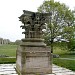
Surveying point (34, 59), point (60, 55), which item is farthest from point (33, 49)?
point (60, 55)

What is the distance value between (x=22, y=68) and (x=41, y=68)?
1.06 meters

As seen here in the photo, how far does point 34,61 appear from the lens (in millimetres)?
12836

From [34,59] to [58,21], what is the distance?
27536mm

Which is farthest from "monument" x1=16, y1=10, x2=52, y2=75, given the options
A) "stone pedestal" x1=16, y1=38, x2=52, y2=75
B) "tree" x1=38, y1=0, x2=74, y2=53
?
"tree" x1=38, y1=0, x2=74, y2=53

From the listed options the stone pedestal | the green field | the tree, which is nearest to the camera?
the stone pedestal

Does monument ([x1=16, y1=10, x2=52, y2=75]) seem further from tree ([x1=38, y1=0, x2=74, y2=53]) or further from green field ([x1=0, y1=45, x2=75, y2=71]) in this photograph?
tree ([x1=38, y1=0, x2=74, y2=53])

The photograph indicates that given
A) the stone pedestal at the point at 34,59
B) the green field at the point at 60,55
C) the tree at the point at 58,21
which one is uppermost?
the tree at the point at 58,21

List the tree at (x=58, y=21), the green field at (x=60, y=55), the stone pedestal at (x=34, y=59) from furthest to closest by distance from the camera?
1. the tree at (x=58, y=21)
2. the green field at (x=60, y=55)
3. the stone pedestal at (x=34, y=59)

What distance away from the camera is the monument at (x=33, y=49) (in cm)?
1269

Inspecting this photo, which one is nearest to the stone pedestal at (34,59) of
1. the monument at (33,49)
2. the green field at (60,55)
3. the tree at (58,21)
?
the monument at (33,49)

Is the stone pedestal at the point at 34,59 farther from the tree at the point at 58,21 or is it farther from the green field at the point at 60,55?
the tree at the point at 58,21

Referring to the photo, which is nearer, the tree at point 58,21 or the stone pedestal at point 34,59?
the stone pedestal at point 34,59

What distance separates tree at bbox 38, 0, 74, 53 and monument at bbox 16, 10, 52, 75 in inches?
968

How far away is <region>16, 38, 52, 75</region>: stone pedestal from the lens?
12648 mm
